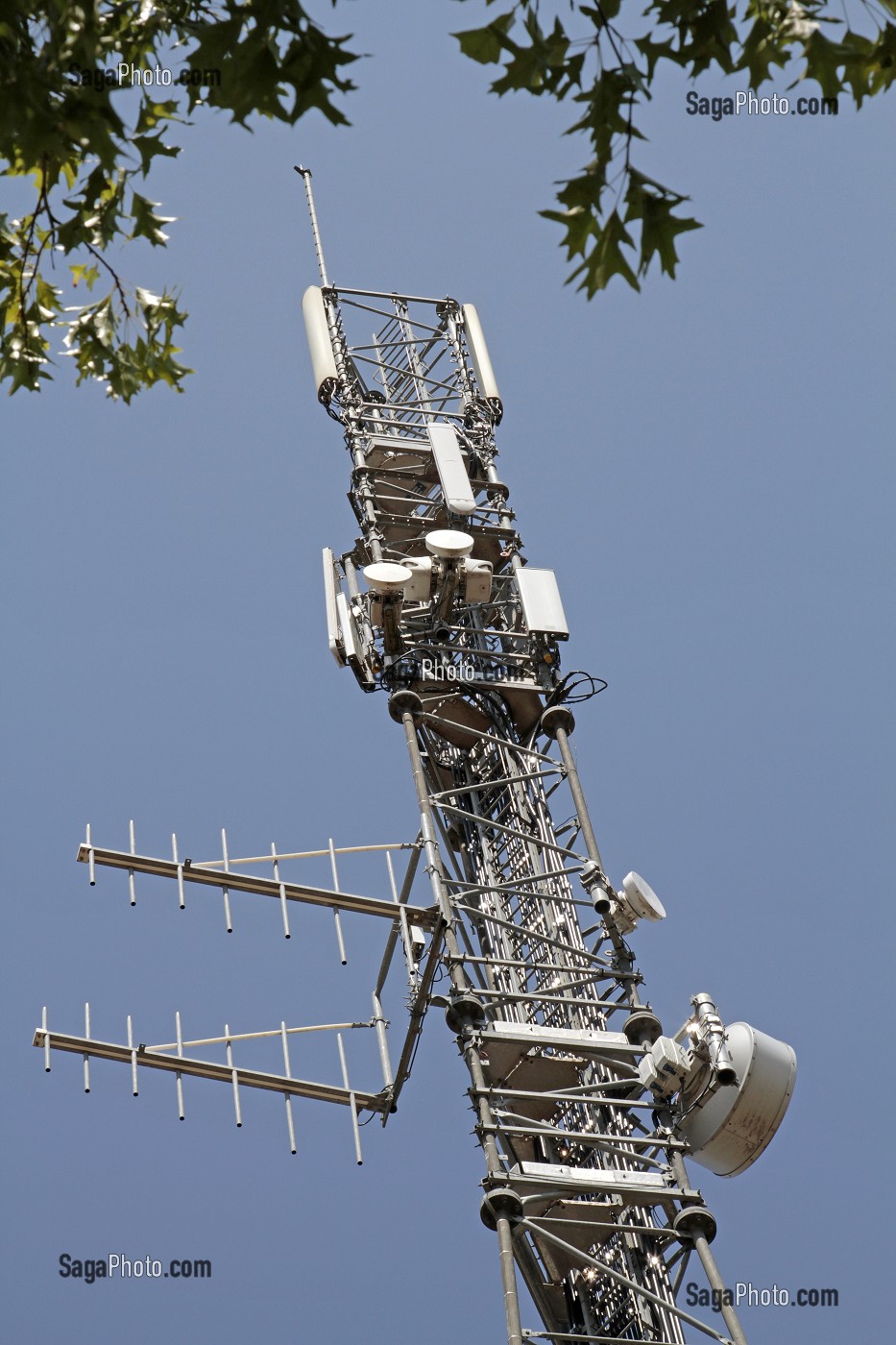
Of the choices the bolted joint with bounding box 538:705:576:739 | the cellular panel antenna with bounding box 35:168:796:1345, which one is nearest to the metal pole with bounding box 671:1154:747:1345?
the cellular panel antenna with bounding box 35:168:796:1345

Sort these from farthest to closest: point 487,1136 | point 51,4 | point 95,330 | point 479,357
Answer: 1. point 479,357
2. point 487,1136
3. point 95,330
4. point 51,4

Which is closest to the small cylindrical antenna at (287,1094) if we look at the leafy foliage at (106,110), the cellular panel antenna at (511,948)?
the cellular panel antenna at (511,948)

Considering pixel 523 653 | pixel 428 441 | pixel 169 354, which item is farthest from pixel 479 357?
pixel 169 354

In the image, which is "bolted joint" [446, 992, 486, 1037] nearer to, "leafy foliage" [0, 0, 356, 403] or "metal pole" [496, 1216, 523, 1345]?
"metal pole" [496, 1216, 523, 1345]

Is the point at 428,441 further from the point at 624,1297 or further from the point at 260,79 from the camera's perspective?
the point at 260,79

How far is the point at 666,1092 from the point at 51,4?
12.8 meters

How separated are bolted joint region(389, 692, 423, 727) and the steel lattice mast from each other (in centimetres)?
2

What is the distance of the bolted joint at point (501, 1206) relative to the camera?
15.6 metres

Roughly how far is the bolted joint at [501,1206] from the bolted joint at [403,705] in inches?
282

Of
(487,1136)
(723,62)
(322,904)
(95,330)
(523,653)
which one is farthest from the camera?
(523,653)

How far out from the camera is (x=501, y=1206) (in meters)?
15.6

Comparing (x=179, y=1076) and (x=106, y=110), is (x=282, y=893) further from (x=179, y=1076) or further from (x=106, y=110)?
(x=106, y=110)

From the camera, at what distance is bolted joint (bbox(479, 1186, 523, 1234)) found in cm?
1556

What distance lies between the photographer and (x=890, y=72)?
810 centimetres
